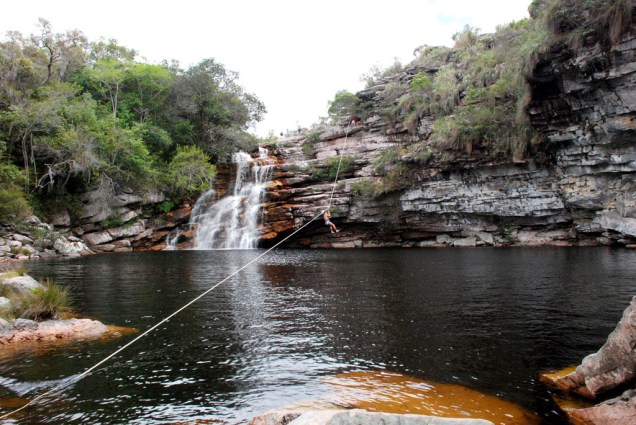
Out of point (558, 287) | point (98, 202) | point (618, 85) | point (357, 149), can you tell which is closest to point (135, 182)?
point (98, 202)

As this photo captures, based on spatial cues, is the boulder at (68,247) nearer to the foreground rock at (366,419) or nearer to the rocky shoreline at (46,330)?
the rocky shoreline at (46,330)

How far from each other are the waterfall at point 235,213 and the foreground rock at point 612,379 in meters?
27.9

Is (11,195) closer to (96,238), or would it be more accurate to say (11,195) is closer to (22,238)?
(22,238)

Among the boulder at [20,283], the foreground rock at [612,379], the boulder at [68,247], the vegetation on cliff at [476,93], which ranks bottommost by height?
the foreground rock at [612,379]

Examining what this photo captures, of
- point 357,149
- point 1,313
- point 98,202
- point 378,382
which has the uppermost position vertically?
point 357,149

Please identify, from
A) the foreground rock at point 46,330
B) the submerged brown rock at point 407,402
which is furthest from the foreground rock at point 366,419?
the foreground rock at point 46,330

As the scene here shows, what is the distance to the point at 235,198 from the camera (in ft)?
111

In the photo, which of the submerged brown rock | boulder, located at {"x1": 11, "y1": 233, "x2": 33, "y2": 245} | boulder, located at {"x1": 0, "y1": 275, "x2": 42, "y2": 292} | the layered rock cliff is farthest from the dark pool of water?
boulder, located at {"x1": 11, "y1": 233, "x2": 33, "y2": 245}

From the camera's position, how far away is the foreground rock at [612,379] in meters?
4.33

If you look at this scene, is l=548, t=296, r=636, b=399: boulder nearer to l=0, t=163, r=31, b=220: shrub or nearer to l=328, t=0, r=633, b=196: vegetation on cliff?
l=328, t=0, r=633, b=196: vegetation on cliff

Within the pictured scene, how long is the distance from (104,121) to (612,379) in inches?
1367

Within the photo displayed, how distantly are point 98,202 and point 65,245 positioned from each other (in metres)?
4.99

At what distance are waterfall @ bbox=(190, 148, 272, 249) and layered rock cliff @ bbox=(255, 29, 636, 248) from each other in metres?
1.26

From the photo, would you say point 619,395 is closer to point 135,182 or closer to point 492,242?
point 492,242
